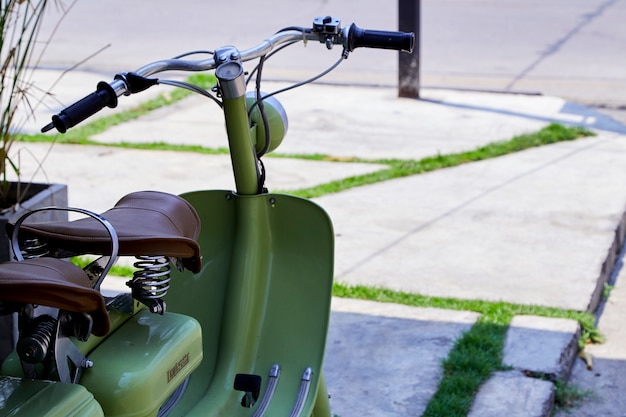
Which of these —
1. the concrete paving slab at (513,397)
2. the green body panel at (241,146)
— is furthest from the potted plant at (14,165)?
the concrete paving slab at (513,397)

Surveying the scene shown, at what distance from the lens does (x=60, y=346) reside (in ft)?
5.46

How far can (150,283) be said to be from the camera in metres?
1.90

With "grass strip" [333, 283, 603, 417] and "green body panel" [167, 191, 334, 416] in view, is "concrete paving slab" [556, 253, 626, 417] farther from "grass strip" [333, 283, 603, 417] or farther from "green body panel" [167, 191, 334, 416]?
"green body panel" [167, 191, 334, 416]

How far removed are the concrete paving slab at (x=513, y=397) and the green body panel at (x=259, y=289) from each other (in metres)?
0.66

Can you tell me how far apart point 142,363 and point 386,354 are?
1707mm

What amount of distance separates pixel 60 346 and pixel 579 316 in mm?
2418

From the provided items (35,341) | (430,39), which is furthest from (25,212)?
(430,39)

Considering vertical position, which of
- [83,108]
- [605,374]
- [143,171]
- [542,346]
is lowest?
[605,374]

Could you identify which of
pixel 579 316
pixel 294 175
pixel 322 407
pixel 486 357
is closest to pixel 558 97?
pixel 294 175

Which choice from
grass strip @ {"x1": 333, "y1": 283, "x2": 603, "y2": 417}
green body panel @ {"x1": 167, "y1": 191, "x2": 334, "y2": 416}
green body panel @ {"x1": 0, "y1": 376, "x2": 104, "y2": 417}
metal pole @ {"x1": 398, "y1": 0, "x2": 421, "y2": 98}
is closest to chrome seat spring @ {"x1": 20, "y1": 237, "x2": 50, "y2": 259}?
green body panel @ {"x1": 0, "y1": 376, "x2": 104, "y2": 417}

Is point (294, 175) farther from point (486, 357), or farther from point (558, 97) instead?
point (558, 97)

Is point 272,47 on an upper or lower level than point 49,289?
upper

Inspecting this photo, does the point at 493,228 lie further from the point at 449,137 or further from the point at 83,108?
the point at 83,108

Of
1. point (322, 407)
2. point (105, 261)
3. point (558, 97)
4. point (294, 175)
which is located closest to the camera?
point (105, 261)
